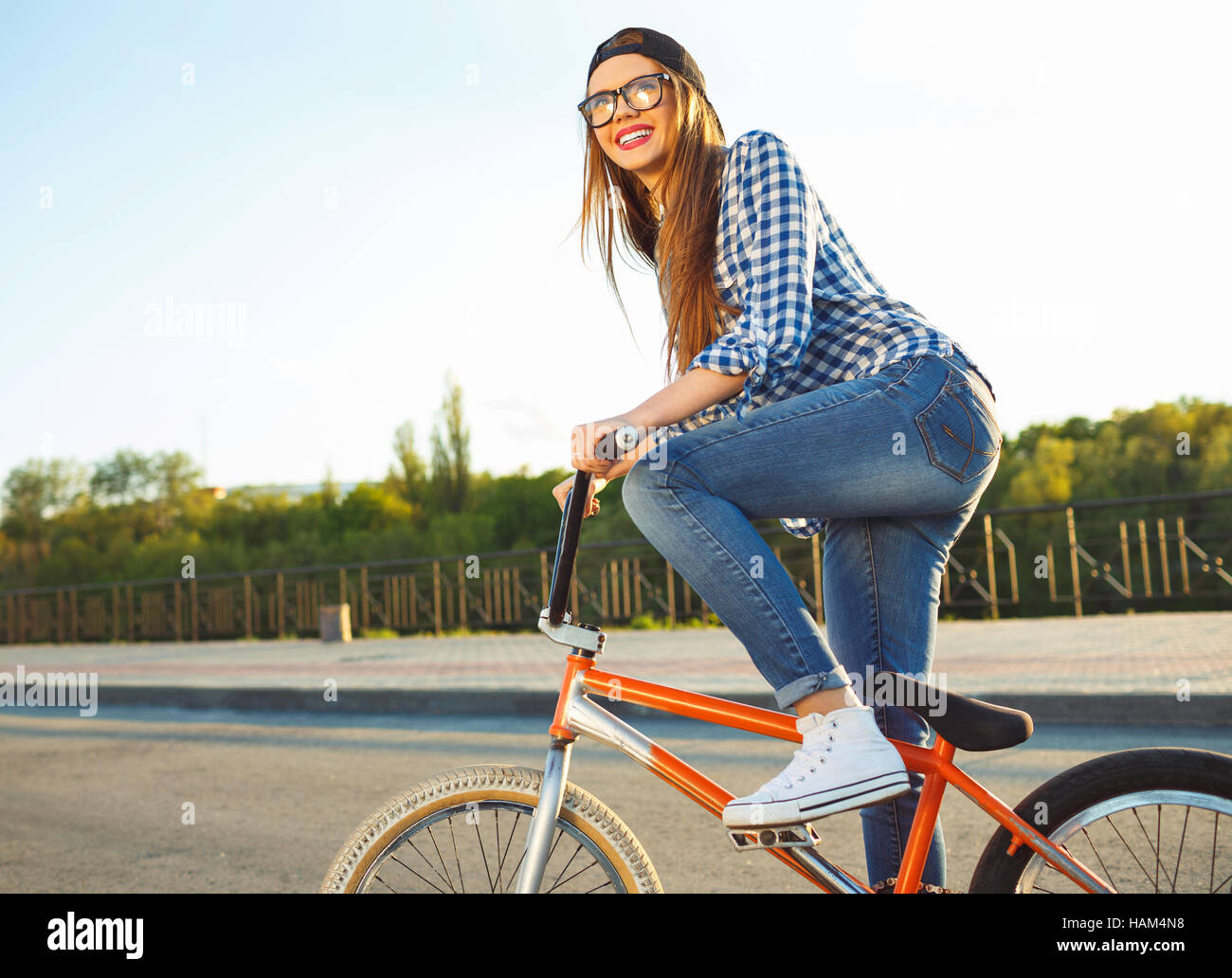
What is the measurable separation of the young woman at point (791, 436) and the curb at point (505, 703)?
1.33m

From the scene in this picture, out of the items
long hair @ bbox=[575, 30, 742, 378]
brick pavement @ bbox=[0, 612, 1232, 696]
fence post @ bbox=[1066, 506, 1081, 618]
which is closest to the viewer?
long hair @ bbox=[575, 30, 742, 378]

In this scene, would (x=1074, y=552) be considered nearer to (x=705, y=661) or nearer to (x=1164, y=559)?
(x=1164, y=559)

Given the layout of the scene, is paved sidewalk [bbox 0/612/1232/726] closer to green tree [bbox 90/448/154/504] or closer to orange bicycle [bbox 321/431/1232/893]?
orange bicycle [bbox 321/431/1232/893]

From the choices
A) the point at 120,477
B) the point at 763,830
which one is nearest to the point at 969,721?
the point at 763,830

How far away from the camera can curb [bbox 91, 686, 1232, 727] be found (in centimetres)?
544

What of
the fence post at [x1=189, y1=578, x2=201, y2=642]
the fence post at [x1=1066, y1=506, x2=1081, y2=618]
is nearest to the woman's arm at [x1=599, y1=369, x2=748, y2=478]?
the fence post at [x1=1066, y1=506, x2=1081, y2=618]

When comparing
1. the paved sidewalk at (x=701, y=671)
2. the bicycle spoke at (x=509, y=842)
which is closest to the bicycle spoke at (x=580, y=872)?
the bicycle spoke at (x=509, y=842)

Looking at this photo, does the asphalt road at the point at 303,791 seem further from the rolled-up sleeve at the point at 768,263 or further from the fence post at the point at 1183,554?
the fence post at the point at 1183,554

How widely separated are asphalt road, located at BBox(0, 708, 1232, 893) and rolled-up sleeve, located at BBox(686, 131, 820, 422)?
210 centimetres

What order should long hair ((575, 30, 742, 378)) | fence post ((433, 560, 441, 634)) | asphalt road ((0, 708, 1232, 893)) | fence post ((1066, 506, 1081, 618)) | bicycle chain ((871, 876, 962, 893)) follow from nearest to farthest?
bicycle chain ((871, 876, 962, 893))
long hair ((575, 30, 742, 378))
asphalt road ((0, 708, 1232, 893))
fence post ((1066, 506, 1081, 618))
fence post ((433, 560, 441, 634))

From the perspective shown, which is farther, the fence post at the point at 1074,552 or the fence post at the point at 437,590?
the fence post at the point at 437,590

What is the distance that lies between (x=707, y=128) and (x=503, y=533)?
33277 millimetres

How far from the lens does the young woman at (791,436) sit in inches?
59.7
